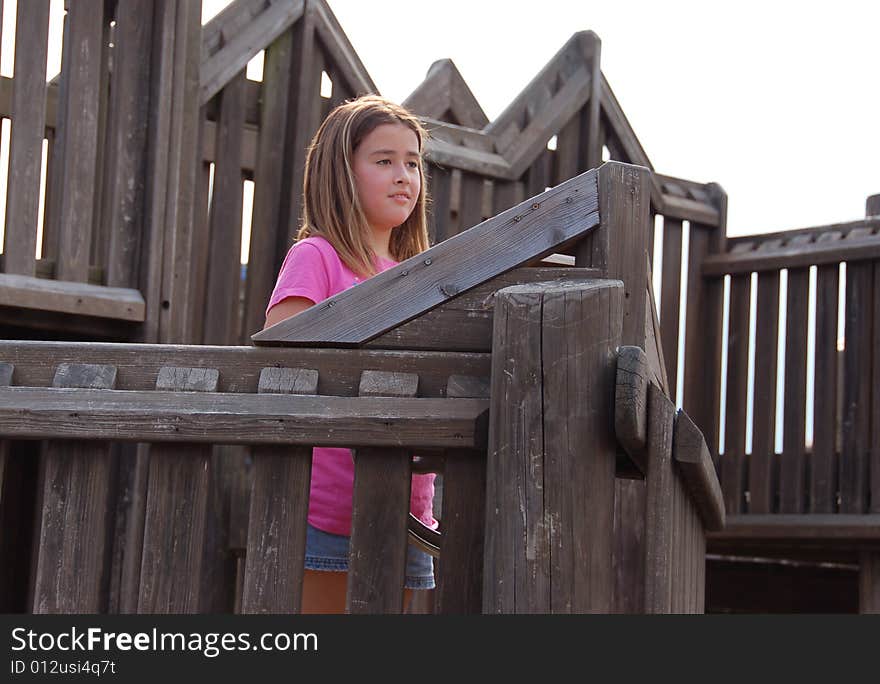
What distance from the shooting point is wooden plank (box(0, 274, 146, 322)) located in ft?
13.3

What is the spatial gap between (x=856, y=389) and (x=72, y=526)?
4671 millimetres

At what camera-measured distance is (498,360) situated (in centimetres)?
218

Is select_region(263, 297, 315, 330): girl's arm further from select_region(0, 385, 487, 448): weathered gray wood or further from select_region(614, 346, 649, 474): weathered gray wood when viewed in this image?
select_region(614, 346, 649, 474): weathered gray wood

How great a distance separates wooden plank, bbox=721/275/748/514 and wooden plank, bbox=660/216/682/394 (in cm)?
28

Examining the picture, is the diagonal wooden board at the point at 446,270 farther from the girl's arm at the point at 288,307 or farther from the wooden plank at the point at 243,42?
the wooden plank at the point at 243,42

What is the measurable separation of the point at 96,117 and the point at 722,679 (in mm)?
3014

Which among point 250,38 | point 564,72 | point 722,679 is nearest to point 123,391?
point 722,679

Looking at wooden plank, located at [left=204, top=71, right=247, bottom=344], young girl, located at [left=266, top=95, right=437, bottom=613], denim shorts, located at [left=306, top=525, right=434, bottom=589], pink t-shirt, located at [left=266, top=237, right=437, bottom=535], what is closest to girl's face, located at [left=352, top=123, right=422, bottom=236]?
young girl, located at [left=266, top=95, right=437, bottom=613]

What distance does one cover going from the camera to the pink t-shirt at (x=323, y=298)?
2863mm

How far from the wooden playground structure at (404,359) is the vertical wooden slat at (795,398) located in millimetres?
17

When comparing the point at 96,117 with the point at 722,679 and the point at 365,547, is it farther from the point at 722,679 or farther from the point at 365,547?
the point at 722,679

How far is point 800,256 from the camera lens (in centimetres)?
636

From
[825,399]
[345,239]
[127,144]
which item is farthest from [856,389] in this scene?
[345,239]

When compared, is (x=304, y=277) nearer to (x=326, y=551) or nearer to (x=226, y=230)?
(x=326, y=551)
